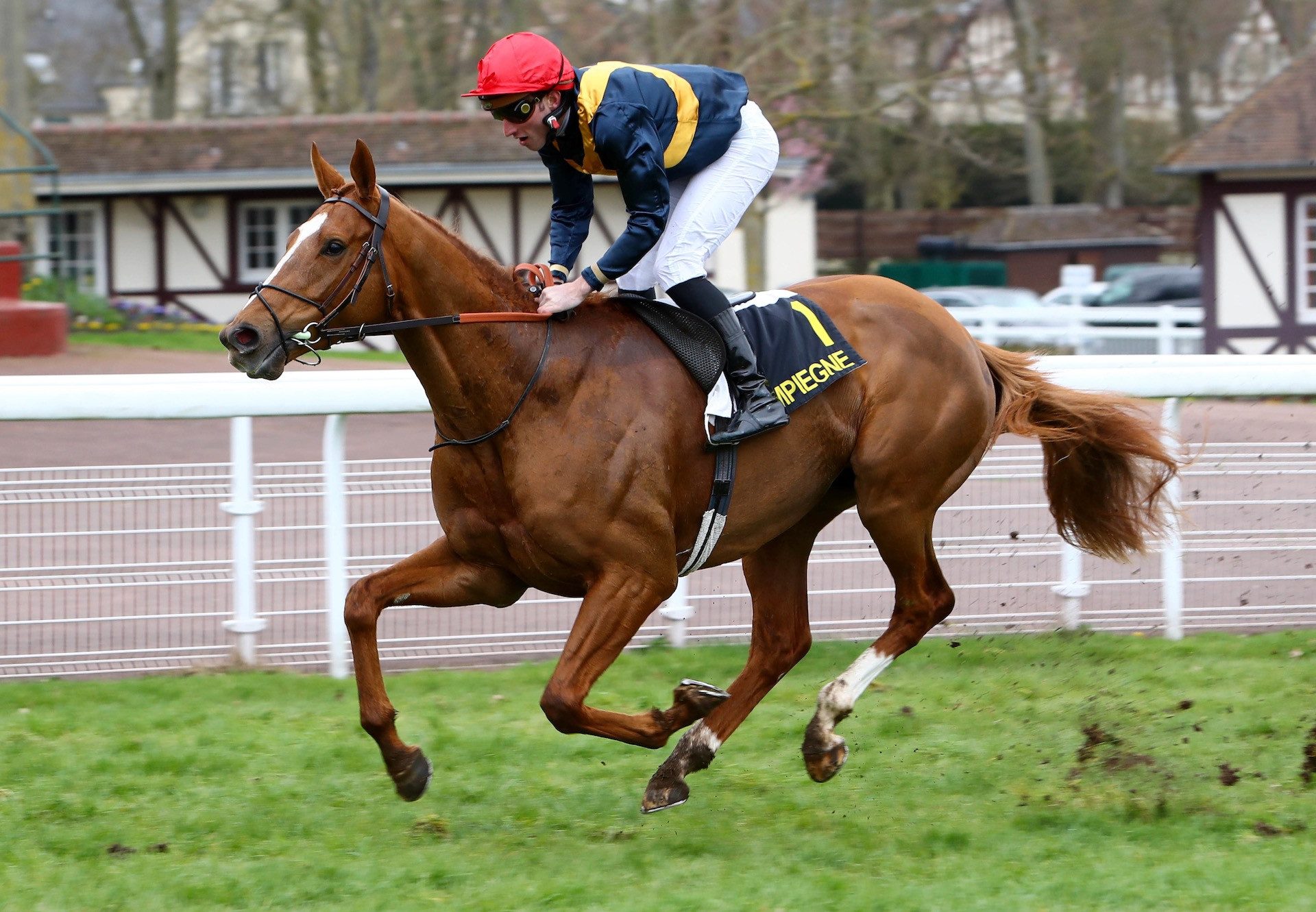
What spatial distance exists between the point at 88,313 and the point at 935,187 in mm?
22373

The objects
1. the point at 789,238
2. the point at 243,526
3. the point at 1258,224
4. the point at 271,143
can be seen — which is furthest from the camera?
the point at 789,238

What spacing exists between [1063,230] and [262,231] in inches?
709

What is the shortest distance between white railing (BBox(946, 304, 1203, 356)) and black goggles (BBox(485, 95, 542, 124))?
11892mm

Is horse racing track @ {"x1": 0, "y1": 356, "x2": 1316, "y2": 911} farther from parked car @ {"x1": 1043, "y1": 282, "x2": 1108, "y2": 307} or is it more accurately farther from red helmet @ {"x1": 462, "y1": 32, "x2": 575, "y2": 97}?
parked car @ {"x1": 1043, "y1": 282, "x2": 1108, "y2": 307}

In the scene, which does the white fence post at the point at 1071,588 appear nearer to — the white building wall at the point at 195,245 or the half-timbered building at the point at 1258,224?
the half-timbered building at the point at 1258,224

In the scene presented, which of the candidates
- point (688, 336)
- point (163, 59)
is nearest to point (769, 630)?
point (688, 336)

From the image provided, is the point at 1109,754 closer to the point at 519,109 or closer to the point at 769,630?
the point at 769,630

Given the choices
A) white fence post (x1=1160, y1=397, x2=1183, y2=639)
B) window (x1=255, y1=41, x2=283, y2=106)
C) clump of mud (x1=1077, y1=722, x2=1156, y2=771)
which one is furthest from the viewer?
window (x1=255, y1=41, x2=283, y2=106)

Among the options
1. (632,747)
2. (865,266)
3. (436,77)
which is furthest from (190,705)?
(865,266)

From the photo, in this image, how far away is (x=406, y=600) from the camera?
13.9 feet

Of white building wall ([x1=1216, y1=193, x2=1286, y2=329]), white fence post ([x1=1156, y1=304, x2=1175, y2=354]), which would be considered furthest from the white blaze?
white building wall ([x1=1216, y1=193, x2=1286, y2=329])

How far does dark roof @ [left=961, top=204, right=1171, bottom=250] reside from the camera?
32.9 m

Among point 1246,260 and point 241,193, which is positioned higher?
point 241,193

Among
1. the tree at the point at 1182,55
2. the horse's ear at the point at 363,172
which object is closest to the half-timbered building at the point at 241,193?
the tree at the point at 1182,55
